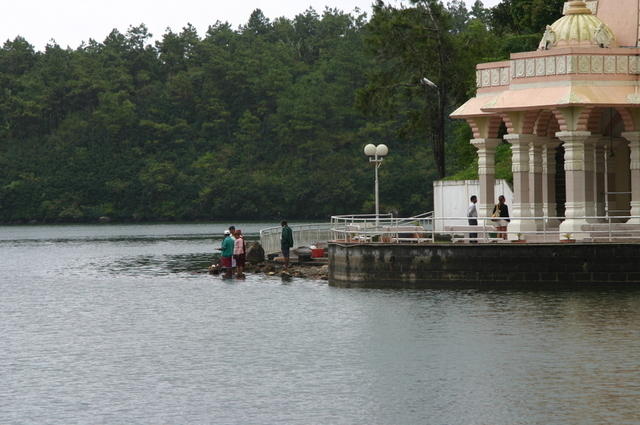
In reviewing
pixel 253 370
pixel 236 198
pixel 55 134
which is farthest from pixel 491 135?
pixel 55 134

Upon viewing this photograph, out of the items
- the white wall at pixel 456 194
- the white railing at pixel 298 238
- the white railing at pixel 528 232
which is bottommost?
the white railing at pixel 298 238

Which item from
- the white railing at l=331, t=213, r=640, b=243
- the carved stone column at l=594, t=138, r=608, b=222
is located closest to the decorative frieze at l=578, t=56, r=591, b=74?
the carved stone column at l=594, t=138, r=608, b=222

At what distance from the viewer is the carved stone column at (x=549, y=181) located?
152ft

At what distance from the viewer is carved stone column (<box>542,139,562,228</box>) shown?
1826 inches

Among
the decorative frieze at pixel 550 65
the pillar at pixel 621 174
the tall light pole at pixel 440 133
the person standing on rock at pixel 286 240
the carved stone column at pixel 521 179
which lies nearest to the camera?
the decorative frieze at pixel 550 65

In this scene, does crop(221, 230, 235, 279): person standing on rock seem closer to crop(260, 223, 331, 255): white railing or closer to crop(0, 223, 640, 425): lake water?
crop(0, 223, 640, 425): lake water

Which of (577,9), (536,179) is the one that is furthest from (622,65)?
(536,179)

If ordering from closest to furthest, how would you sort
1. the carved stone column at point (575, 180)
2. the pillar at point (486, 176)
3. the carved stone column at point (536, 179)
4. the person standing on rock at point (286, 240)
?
the carved stone column at point (575, 180)
the carved stone column at point (536, 179)
the pillar at point (486, 176)
the person standing on rock at point (286, 240)

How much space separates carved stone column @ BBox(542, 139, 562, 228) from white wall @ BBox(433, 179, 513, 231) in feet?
13.0

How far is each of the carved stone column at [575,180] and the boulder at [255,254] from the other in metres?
18.0

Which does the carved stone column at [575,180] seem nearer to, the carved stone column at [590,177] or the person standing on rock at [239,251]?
the carved stone column at [590,177]

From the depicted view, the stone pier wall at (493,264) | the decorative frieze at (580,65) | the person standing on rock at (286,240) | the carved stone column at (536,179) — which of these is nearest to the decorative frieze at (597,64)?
the decorative frieze at (580,65)

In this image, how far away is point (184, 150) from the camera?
14862 centimetres

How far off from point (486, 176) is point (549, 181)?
2195mm
